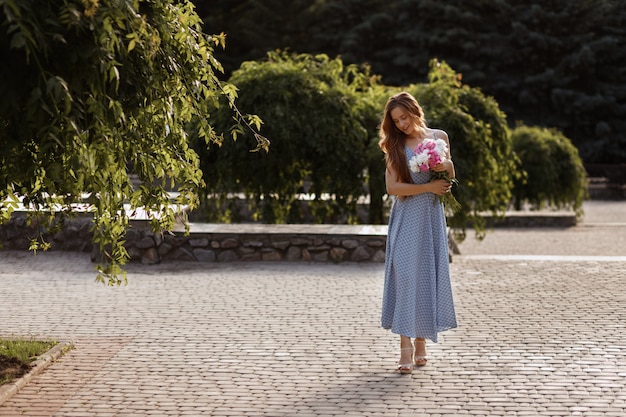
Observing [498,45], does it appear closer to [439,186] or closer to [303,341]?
[303,341]

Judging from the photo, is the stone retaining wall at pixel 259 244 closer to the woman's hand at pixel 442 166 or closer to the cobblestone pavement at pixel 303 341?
the cobblestone pavement at pixel 303 341

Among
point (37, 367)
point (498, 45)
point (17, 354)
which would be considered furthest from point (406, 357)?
point (498, 45)

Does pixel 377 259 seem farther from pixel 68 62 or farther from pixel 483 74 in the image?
pixel 483 74

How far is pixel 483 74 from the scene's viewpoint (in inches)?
1613

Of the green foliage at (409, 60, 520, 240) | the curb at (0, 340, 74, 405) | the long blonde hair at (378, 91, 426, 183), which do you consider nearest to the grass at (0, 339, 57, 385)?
the curb at (0, 340, 74, 405)

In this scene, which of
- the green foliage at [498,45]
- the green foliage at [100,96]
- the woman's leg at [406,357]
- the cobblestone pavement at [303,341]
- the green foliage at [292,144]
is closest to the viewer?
the green foliage at [100,96]

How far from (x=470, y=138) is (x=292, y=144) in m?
→ 2.42

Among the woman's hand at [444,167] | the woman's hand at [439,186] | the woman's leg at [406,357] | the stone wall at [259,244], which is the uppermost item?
the woman's hand at [444,167]

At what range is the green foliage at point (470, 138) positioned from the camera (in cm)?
1378

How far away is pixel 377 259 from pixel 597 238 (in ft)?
27.0

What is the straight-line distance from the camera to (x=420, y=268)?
6.50m

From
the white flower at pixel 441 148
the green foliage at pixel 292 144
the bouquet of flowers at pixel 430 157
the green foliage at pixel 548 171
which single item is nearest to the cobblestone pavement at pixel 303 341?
the bouquet of flowers at pixel 430 157

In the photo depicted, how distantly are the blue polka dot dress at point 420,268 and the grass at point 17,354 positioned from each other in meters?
2.36

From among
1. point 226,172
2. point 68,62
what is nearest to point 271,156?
point 226,172
